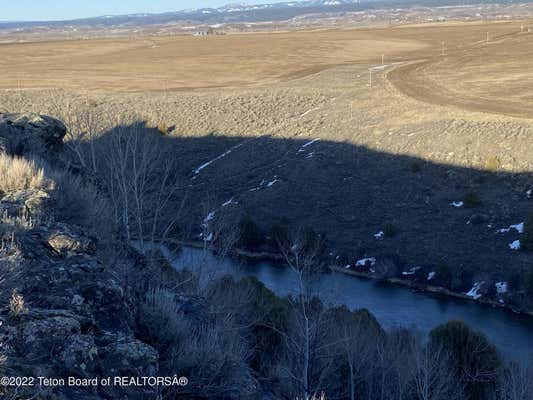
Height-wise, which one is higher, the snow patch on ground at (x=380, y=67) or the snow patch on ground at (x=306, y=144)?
the snow patch on ground at (x=380, y=67)

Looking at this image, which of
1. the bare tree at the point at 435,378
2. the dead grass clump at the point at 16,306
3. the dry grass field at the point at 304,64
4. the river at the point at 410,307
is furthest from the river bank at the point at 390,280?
the dry grass field at the point at 304,64

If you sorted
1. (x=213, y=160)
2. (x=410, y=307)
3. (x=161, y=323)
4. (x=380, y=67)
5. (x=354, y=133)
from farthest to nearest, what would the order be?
(x=380, y=67), (x=213, y=160), (x=354, y=133), (x=410, y=307), (x=161, y=323)

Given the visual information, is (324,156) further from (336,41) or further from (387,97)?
(336,41)

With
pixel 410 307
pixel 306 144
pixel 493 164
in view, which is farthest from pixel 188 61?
pixel 410 307

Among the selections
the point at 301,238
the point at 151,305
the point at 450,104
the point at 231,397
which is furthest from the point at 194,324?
the point at 450,104

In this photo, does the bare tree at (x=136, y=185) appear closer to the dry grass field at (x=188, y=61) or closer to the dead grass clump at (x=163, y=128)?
the dead grass clump at (x=163, y=128)

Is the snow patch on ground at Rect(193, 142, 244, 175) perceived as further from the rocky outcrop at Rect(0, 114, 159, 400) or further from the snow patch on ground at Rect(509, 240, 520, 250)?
the rocky outcrop at Rect(0, 114, 159, 400)

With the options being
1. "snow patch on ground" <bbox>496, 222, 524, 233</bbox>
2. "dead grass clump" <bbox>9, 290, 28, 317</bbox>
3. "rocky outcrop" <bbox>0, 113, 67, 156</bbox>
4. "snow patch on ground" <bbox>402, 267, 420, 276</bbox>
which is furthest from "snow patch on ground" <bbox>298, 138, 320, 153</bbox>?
"dead grass clump" <bbox>9, 290, 28, 317</bbox>

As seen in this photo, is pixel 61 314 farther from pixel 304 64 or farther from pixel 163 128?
pixel 304 64
